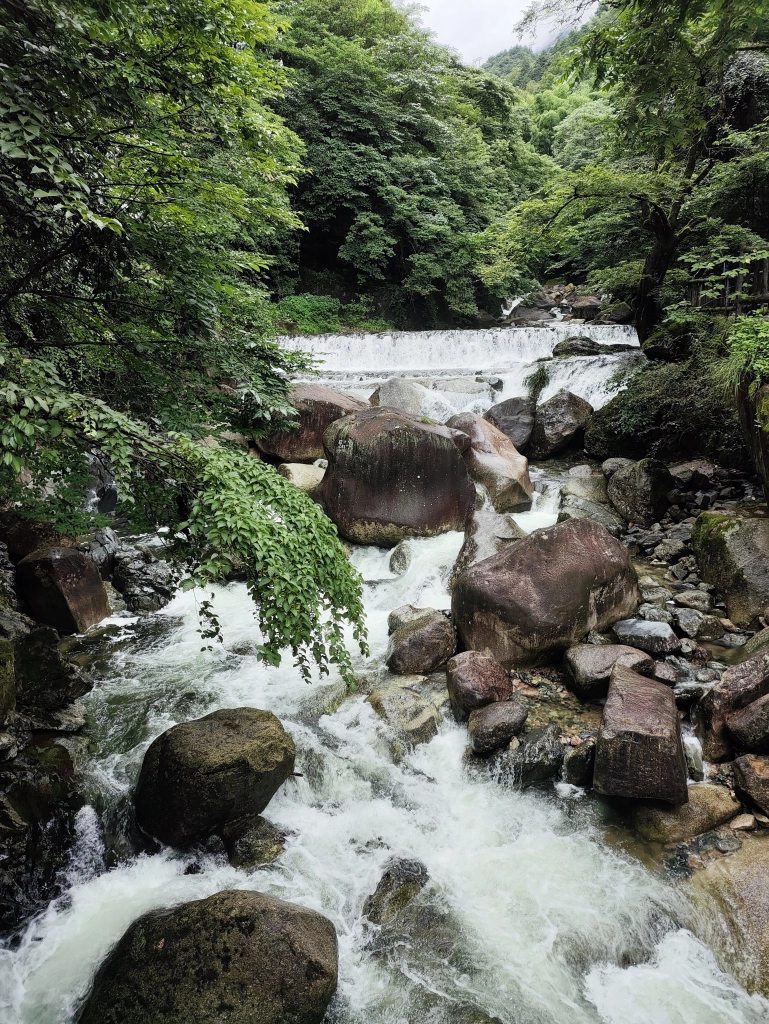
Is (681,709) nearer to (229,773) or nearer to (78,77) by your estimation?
(229,773)

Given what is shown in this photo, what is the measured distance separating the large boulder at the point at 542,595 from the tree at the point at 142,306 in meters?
2.75

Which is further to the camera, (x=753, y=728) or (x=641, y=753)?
(x=753, y=728)

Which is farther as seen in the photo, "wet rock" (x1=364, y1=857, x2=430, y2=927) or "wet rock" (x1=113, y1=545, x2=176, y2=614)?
"wet rock" (x1=113, y1=545, x2=176, y2=614)

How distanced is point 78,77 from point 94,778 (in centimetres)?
538

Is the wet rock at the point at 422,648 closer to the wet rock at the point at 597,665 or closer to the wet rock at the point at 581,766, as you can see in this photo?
the wet rock at the point at 597,665

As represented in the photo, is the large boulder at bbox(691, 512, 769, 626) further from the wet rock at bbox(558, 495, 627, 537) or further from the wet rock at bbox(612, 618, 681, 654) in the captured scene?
the wet rock at bbox(558, 495, 627, 537)

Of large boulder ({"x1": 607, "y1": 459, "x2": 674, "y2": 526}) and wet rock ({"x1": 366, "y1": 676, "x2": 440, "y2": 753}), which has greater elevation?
large boulder ({"x1": 607, "y1": 459, "x2": 674, "y2": 526})

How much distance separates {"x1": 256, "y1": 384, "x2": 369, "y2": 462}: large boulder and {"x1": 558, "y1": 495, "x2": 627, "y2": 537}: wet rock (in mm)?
4855

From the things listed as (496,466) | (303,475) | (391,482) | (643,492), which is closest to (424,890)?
(391,482)

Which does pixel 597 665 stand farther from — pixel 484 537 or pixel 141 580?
pixel 141 580

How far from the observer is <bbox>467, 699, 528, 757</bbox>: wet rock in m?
5.28

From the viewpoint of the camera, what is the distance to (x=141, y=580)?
897 centimetres

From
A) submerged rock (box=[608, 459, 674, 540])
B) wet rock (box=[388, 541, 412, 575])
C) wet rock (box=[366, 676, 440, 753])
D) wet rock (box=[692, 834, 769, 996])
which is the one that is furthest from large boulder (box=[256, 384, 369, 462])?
wet rock (box=[692, 834, 769, 996])

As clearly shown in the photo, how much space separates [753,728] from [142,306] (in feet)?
19.5
